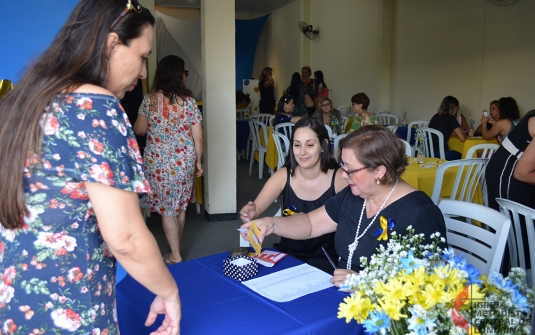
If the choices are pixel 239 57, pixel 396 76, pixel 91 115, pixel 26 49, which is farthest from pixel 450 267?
pixel 239 57

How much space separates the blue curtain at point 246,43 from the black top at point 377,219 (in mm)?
12296

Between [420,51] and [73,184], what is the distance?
792 centimetres

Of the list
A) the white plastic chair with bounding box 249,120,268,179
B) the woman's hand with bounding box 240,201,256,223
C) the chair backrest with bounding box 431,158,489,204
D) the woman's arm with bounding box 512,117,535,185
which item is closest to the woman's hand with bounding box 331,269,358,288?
the woman's hand with bounding box 240,201,256,223

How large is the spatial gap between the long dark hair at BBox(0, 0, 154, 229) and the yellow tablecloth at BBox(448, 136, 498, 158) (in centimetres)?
526

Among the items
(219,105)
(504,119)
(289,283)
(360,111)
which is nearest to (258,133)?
(360,111)

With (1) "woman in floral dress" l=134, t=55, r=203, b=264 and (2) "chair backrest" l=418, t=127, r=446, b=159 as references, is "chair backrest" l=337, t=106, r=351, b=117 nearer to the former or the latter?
(2) "chair backrest" l=418, t=127, r=446, b=159

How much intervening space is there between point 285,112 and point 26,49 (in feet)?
16.4

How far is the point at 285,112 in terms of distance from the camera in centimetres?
767

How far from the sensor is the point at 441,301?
0.92 metres

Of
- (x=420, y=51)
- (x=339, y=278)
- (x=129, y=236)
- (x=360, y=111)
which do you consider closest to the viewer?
(x=129, y=236)

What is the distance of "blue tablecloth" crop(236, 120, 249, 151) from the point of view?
26.8ft

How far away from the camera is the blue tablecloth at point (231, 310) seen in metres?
1.44

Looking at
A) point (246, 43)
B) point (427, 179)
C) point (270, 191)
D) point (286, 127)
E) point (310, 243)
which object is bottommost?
point (310, 243)

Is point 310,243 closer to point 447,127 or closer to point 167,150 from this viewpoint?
point 167,150
